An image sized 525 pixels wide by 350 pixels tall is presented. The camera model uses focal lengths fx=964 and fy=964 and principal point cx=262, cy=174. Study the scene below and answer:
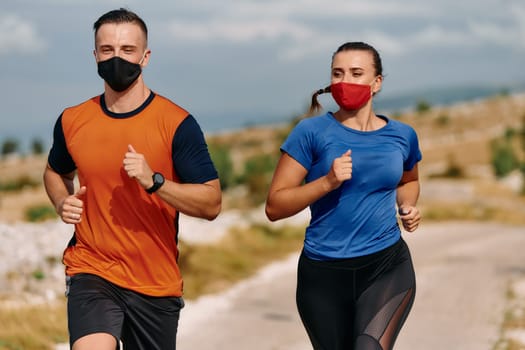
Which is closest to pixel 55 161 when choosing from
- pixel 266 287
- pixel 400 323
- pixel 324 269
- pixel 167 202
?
pixel 167 202

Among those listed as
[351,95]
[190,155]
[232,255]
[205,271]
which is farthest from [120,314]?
[232,255]

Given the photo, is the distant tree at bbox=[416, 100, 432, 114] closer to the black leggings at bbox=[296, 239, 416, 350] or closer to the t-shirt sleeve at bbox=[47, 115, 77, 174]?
the black leggings at bbox=[296, 239, 416, 350]

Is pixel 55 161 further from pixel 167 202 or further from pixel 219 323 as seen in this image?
pixel 219 323

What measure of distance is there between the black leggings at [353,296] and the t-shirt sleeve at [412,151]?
0.58 meters

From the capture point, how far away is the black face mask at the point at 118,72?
4684 mm

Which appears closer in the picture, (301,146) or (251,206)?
(301,146)

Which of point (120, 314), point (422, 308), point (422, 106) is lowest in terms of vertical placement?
point (422, 308)

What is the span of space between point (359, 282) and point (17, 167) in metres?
72.0

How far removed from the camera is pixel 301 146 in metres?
5.07

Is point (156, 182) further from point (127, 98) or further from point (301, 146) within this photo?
point (301, 146)

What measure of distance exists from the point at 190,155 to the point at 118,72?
1.75 feet

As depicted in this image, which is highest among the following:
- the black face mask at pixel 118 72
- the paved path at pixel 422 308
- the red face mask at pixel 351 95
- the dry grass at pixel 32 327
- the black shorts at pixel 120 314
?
the black face mask at pixel 118 72

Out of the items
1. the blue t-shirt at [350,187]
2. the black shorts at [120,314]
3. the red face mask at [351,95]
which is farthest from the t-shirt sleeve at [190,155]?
the red face mask at [351,95]

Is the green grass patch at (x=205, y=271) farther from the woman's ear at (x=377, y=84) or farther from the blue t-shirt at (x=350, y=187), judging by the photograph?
the woman's ear at (x=377, y=84)
